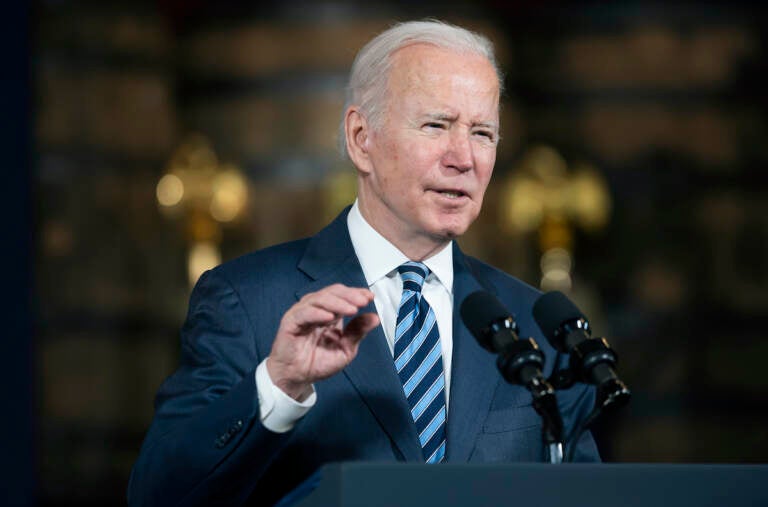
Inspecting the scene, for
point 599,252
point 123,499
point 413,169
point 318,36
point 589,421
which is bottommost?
point 123,499

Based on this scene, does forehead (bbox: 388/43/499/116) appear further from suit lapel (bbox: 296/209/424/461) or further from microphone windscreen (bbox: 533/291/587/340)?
microphone windscreen (bbox: 533/291/587/340)

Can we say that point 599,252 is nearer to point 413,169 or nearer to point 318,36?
point 318,36

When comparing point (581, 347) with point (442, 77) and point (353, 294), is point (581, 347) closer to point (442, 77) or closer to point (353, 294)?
point (353, 294)

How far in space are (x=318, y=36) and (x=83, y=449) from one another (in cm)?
202

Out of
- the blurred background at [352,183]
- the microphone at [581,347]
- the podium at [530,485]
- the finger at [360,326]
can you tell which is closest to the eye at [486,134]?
the microphone at [581,347]

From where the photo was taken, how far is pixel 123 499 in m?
5.45

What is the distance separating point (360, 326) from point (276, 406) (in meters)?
0.15

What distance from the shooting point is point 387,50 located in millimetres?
2029

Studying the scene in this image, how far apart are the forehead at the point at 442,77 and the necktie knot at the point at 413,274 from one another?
0.25 metres

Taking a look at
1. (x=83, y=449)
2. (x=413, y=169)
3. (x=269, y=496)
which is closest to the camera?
(x=269, y=496)

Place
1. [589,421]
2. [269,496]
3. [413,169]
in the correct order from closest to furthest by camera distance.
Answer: [589,421], [269,496], [413,169]

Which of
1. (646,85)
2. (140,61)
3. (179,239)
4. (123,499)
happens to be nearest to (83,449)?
(123,499)

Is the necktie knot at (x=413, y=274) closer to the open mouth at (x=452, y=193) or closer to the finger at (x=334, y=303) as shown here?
the open mouth at (x=452, y=193)

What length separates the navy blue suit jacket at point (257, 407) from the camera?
1.66 m
